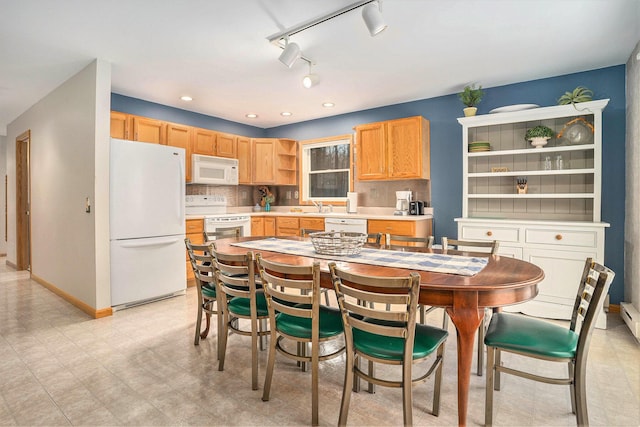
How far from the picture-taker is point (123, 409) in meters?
1.92

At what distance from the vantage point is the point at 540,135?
3.73m

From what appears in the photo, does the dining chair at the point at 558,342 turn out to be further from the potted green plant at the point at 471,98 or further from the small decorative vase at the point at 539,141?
the potted green plant at the point at 471,98

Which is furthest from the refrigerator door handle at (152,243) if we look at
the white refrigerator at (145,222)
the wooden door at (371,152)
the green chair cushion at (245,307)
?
the wooden door at (371,152)

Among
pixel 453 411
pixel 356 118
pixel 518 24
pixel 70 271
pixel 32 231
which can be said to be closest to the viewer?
pixel 453 411

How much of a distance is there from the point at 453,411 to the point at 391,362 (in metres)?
0.61

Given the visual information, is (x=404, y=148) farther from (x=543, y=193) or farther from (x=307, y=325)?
(x=307, y=325)

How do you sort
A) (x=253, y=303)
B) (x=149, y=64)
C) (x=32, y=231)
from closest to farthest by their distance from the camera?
(x=253, y=303) → (x=149, y=64) → (x=32, y=231)

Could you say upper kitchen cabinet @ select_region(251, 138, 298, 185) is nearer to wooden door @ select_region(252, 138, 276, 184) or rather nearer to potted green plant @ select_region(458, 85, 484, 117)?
wooden door @ select_region(252, 138, 276, 184)

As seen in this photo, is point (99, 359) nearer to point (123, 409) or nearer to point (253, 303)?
point (123, 409)

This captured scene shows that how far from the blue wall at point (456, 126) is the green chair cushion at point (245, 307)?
9.99 ft

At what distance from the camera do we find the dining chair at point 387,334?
150 cm

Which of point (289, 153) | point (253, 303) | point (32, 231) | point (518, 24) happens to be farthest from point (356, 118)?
point (32, 231)

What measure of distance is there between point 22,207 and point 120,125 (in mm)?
2861

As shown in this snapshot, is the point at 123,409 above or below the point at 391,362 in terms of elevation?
below
